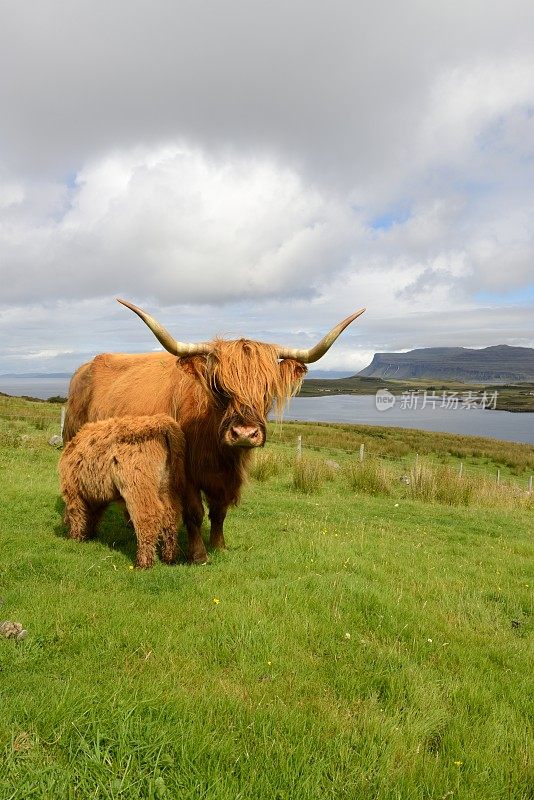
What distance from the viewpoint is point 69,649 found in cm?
330

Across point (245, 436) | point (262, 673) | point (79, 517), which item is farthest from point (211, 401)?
point (262, 673)

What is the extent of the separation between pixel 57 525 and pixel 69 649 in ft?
11.5

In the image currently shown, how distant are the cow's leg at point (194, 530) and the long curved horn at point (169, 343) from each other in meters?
1.55

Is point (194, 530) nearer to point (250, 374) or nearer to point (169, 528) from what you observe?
point (169, 528)

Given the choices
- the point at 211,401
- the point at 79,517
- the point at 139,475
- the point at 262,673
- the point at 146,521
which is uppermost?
the point at 211,401

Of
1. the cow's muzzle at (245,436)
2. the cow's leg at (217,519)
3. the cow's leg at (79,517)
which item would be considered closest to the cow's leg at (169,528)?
the cow's leg at (217,519)

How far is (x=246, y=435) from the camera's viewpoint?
4.36 m

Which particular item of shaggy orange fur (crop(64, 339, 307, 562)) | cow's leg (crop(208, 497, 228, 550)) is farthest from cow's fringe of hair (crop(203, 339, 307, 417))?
cow's leg (crop(208, 497, 228, 550))

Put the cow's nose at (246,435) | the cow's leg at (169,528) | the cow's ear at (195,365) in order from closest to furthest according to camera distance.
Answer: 1. the cow's nose at (246,435)
2. the cow's ear at (195,365)
3. the cow's leg at (169,528)

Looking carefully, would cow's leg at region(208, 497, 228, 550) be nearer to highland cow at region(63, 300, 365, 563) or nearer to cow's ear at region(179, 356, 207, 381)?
highland cow at region(63, 300, 365, 563)

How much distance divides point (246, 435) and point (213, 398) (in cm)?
68

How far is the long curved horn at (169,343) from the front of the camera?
471cm

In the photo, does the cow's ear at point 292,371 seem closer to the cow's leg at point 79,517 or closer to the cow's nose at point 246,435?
the cow's nose at point 246,435

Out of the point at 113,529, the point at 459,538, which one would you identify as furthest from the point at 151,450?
the point at 459,538
